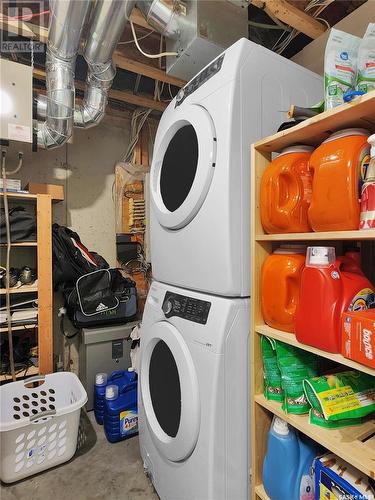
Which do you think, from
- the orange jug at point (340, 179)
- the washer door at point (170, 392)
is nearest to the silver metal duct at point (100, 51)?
the orange jug at point (340, 179)

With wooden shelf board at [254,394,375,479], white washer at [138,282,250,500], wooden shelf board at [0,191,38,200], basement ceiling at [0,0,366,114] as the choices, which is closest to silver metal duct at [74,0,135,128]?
basement ceiling at [0,0,366,114]

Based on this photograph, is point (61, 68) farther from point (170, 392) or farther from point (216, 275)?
point (170, 392)

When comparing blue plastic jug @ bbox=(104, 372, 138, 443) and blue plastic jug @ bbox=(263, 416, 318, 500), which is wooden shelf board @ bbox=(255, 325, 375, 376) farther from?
blue plastic jug @ bbox=(104, 372, 138, 443)

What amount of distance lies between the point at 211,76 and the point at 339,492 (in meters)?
1.44

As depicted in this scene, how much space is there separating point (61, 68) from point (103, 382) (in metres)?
1.96

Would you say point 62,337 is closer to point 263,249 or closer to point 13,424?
point 13,424

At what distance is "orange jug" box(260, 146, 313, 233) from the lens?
89 cm

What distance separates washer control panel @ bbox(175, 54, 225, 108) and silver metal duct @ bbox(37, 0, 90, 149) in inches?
21.2

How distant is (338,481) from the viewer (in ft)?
2.57

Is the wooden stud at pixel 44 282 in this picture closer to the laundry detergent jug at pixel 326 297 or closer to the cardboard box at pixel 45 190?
the cardboard box at pixel 45 190

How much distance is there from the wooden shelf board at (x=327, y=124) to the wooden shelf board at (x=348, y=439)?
0.88m

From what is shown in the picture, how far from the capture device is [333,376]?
0.86 meters

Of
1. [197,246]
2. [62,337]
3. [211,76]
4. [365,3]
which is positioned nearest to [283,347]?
[197,246]

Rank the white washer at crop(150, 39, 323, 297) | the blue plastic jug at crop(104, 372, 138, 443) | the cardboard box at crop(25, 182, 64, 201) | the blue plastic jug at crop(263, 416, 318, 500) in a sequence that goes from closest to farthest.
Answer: the blue plastic jug at crop(263, 416, 318, 500) → the white washer at crop(150, 39, 323, 297) → the blue plastic jug at crop(104, 372, 138, 443) → the cardboard box at crop(25, 182, 64, 201)
